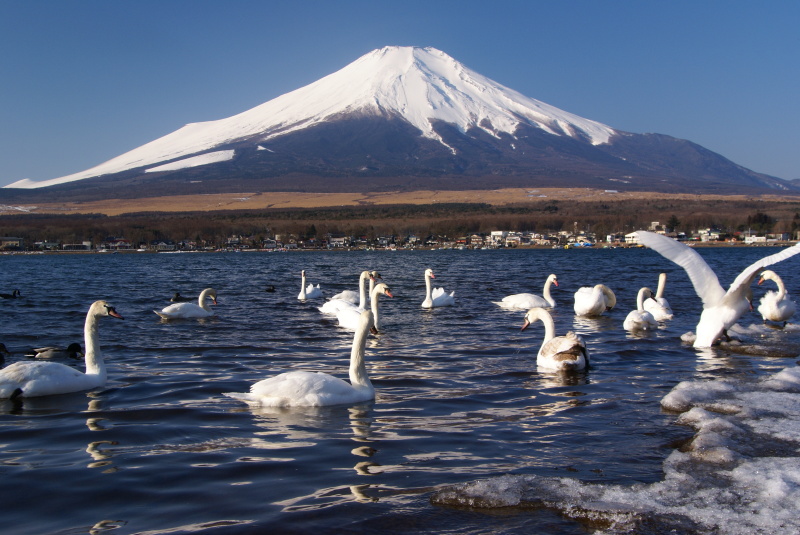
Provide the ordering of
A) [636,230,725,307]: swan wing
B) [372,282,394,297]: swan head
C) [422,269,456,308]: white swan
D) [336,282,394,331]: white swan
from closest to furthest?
[636,230,725,307]: swan wing, [372,282,394,297]: swan head, [336,282,394,331]: white swan, [422,269,456,308]: white swan

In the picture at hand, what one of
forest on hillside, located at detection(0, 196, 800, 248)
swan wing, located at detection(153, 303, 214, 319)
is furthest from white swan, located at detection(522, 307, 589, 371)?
forest on hillside, located at detection(0, 196, 800, 248)

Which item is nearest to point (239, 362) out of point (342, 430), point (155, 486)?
point (342, 430)

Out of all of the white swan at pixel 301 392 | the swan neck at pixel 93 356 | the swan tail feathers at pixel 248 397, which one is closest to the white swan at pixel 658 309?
the white swan at pixel 301 392

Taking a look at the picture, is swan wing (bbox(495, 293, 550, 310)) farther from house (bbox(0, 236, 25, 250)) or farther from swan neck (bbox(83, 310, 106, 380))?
house (bbox(0, 236, 25, 250))

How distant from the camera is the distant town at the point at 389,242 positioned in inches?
4513

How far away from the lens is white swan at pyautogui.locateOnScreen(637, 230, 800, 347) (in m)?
10.8

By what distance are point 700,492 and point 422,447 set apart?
249 cm

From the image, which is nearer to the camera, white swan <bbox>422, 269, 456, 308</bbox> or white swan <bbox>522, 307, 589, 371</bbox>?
white swan <bbox>522, 307, 589, 371</bbox>

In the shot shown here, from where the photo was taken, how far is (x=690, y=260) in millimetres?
11039

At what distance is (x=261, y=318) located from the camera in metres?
18.9

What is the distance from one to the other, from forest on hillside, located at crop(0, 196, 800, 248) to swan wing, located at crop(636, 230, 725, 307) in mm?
109249

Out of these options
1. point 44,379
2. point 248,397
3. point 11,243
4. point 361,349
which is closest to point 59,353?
point 44,379

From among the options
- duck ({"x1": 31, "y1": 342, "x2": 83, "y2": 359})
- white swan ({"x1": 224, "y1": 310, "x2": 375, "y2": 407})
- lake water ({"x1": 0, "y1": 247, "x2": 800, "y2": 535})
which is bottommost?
lake water ({"x1": 0, "y1": 247, "x2": 800, "y2": 535})

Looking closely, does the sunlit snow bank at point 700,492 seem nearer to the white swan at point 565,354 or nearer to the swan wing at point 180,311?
the white swan at point 565,354
